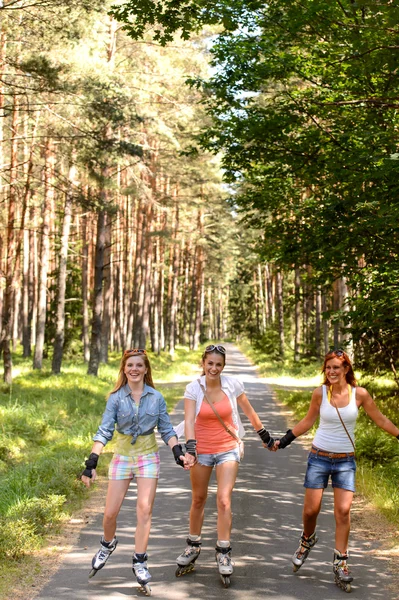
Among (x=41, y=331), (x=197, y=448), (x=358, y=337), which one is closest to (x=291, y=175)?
(x=358, y=337)

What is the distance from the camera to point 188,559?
20.5 feet

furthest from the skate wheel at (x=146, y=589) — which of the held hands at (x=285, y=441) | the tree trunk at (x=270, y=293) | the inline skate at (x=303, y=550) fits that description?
the tree trunk at (x=270, y=293)

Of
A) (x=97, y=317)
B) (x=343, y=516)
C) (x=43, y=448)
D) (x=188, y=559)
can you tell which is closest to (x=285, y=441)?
(x=343, y=516)

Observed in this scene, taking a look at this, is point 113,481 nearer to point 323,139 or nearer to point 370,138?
point 370,138

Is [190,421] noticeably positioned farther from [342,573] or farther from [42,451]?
[42,451]

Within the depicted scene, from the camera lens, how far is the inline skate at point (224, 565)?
5906 millimetres

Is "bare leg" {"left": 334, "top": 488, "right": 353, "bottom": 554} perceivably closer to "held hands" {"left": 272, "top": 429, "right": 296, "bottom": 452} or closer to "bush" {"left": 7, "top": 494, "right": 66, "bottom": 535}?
"held hands" {"left": 272, "top": 429, "right": 296, "bottom": 452}

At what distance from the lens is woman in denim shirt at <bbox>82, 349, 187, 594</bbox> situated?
590 cm

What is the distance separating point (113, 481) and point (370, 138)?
6548 mm

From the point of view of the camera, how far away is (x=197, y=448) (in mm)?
6340

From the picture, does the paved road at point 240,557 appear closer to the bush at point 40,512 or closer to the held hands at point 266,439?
the bush at point 40,512

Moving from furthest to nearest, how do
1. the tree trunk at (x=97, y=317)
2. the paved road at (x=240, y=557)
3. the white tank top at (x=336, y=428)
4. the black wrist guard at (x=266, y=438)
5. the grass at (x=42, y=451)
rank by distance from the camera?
the tree trunk at (x=97, y=317) → the grass at (x=42, y=451) → the black wrist guard at (x=266, y=438) → the white tank top at (x=336, y=428) → the paved road at (x=240, y=557)

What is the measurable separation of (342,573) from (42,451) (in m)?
7.75

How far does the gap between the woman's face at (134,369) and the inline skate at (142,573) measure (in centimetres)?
143
